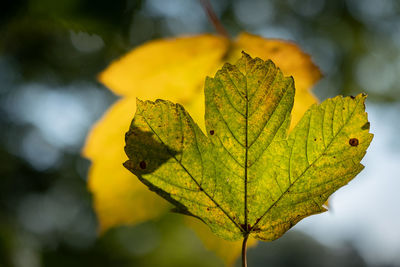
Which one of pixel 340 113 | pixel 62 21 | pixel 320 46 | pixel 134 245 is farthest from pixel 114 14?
pixel 134 245

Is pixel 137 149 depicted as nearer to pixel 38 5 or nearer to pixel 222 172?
pixel 222 172

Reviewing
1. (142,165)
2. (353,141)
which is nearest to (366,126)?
(353,141)

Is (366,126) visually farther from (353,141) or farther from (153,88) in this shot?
(153,88)

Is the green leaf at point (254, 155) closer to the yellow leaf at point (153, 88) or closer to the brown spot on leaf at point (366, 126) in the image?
the brown spot on leaf at point (366, 126)

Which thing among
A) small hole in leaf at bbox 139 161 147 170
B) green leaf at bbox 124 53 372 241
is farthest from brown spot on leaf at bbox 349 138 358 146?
small hole in leaf at bbox 139 161 147 170

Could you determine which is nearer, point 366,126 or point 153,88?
point 366,126

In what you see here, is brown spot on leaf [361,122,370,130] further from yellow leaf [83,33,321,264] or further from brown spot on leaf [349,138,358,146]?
yellow leaf [83,33,321,264]
